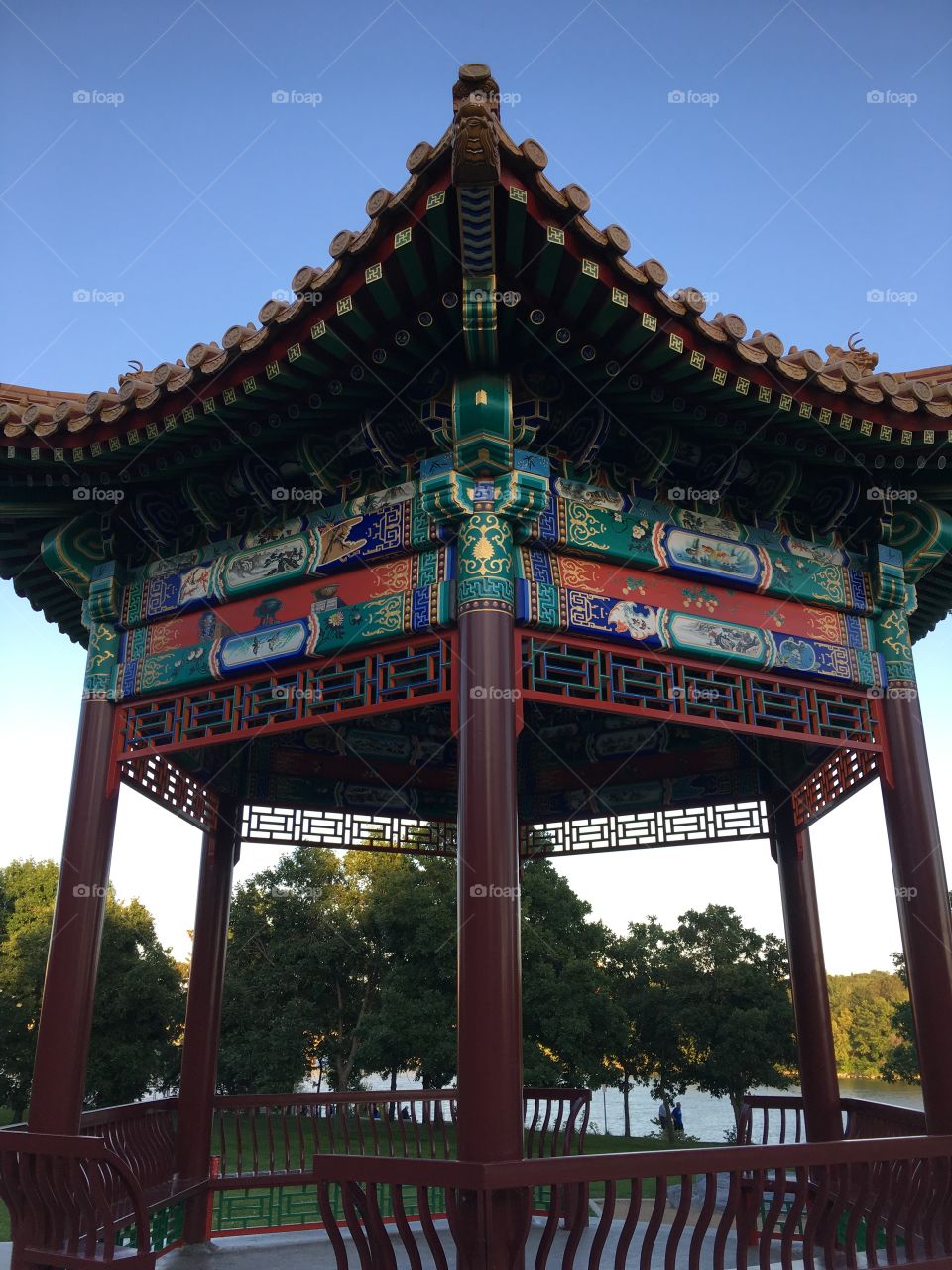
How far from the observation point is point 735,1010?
83.3 ft

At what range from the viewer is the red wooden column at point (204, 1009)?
29.2ft

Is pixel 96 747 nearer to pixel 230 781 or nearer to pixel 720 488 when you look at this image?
pixel 230 781

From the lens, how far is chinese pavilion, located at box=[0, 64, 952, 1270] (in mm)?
5578


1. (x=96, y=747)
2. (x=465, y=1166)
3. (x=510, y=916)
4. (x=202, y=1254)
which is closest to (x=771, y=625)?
Result: (x=510, y=916)

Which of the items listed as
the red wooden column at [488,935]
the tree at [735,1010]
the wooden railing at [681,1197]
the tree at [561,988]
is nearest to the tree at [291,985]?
the tree at [561,988]

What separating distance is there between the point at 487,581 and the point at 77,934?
13.4 feet

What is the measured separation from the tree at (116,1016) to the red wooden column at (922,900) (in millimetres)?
22512

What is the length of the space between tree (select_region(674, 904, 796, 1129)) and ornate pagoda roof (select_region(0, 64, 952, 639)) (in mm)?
20758

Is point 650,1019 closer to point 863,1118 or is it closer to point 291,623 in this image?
point 863,1118

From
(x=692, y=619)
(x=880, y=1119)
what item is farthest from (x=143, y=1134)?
(x=692, y=619)

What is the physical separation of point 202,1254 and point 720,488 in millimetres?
7812

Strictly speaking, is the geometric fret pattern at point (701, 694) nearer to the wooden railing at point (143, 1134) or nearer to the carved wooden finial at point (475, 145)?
the carved wooden finial at point (475, 145)

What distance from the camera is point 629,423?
24.0 feet

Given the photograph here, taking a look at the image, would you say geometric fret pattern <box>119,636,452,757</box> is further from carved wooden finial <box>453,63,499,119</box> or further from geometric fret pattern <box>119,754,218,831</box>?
carved wooden finial <box>453,63,499,119</box>
